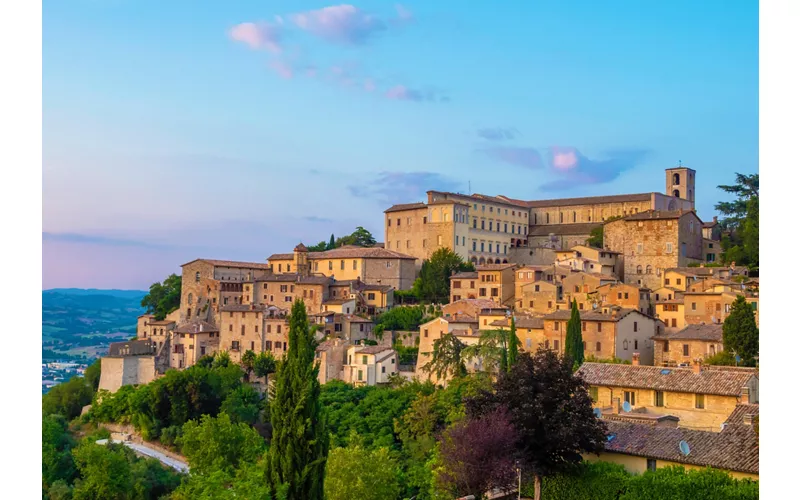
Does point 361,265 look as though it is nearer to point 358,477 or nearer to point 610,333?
point 610,333

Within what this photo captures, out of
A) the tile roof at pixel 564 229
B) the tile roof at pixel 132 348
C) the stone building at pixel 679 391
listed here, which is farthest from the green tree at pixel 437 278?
the stone building at pixel 679 391

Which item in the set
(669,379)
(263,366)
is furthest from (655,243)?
(669,379)

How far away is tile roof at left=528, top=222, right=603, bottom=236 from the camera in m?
30.9

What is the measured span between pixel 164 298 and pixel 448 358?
14.2m

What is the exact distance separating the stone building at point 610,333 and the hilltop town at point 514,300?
0.13ft

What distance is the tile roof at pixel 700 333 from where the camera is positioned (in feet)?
53.8

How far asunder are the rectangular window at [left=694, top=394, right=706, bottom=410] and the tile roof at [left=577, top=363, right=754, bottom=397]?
80 mm

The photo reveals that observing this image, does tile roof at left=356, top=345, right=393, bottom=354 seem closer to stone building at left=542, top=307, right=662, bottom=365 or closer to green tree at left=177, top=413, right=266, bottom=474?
stone building at left=542, top=307, right=662, bottom=365

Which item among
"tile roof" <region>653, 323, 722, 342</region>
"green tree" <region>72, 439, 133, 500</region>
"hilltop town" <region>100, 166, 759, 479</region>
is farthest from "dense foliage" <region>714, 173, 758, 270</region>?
"green tree" <region>72, 439, 133, 500</region>

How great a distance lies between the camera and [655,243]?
25484 millimetres

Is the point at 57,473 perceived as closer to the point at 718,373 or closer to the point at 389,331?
the point at 389,331
